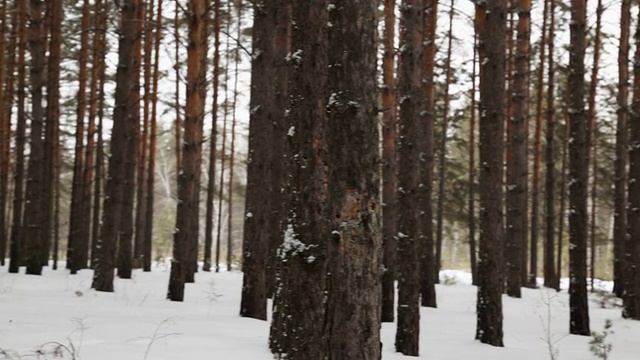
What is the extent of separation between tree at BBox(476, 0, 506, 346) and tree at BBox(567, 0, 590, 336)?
2.11 m

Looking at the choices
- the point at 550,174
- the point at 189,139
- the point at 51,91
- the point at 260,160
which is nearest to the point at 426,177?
the point at 550,174

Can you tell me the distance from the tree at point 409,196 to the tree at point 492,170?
118 centimetres

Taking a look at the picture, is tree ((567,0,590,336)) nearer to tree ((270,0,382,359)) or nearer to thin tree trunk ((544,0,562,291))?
tree ((270,0,382,359))

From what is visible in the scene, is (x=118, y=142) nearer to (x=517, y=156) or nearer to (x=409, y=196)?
(x=409, y=196)

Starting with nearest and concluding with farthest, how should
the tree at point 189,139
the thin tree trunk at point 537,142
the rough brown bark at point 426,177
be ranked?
the tree at point 189,139 < the rough brown bark at point 426,177 < the thin tree trunk at point 537,142

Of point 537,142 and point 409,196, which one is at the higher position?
point 537,142

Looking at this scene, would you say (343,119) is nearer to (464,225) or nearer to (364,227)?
(364,227)

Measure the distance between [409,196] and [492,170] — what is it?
147 centimetres

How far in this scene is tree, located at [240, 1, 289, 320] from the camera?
8922 millimetres

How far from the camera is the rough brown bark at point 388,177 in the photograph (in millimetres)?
11375

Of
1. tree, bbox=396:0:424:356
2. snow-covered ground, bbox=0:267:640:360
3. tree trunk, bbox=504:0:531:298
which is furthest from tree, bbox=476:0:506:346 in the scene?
tree trunk, bbox=504:0:531:298

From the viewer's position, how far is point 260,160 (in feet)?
29.5

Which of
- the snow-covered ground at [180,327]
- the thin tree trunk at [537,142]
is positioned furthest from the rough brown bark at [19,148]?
the thin tree trunk at [537,142]

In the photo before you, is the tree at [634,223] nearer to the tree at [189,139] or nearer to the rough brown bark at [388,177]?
the rough brown bark at [388,177]
